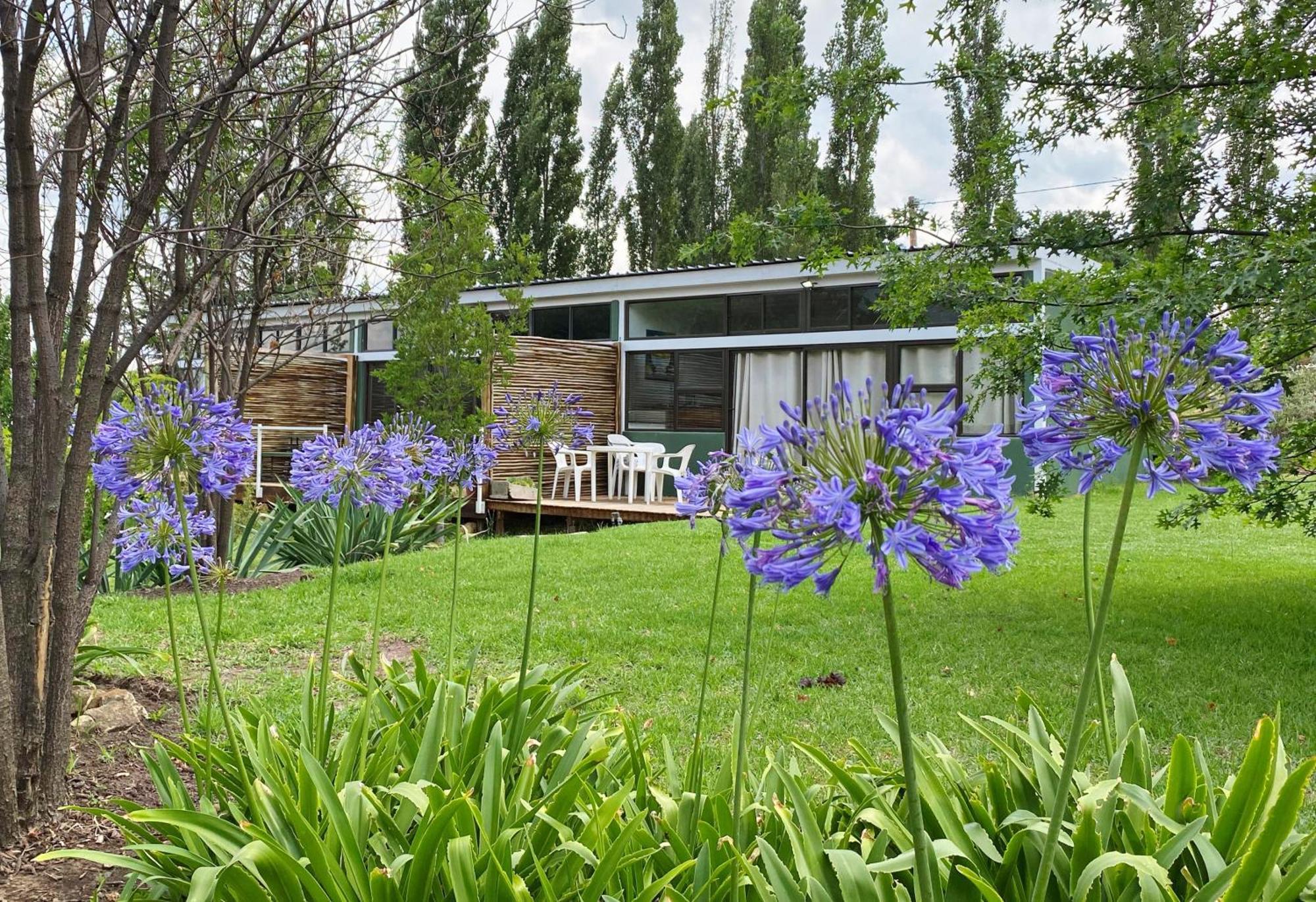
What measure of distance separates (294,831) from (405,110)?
2.61 meters

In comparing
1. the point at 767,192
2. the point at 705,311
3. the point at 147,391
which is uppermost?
the point at 767,192

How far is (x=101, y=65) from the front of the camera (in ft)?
9.16

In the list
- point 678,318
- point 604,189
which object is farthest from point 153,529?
point 604,189

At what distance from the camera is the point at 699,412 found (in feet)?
56.0

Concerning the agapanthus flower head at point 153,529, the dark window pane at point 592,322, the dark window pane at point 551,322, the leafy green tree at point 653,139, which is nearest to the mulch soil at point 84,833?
the agapanthus flower head at point 153,529

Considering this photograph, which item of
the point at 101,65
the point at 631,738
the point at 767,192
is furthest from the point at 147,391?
the point at 767,192

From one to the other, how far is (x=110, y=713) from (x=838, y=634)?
13.1 feet

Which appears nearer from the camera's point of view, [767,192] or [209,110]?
[209,110]

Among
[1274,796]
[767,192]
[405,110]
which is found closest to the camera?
[1274,796]

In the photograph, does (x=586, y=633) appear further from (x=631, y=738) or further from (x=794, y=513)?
(x=794, y=513)

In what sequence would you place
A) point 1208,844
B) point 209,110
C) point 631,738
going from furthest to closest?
1. point 209,110
2. point 631,738
3. point 1208,844

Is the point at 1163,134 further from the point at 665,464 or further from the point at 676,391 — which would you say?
the point at 676,391

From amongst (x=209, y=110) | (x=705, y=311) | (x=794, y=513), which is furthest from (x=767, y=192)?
(x=794, y=513)

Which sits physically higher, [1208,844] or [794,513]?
[794,513]
